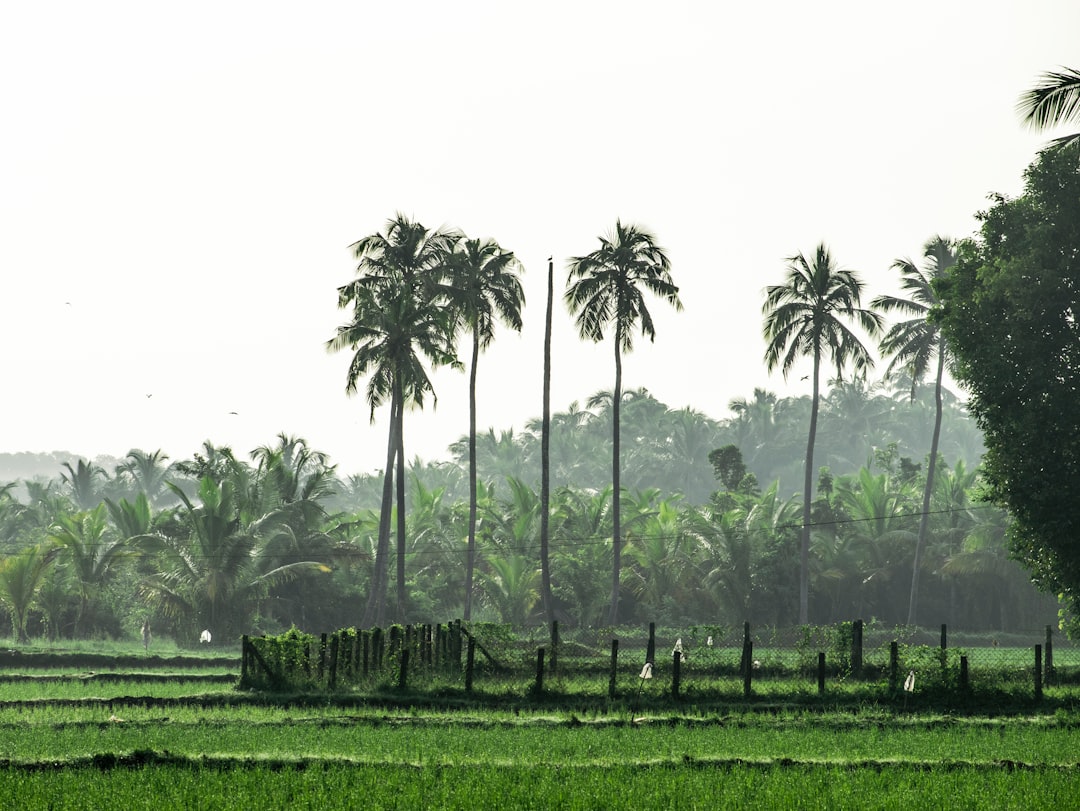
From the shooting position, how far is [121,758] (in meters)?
17.9

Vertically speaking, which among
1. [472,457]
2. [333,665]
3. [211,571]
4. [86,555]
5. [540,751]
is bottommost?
[540,751]

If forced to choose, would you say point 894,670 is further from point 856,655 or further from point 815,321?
point 815,321

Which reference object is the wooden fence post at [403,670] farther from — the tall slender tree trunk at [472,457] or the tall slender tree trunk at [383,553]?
the tall slender tree trunk at [472,457]

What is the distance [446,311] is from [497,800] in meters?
38.2

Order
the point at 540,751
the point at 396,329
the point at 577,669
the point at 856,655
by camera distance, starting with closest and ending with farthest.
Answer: the point at 540,751 < the point at 856,655 < the point at 577,669 < the point at 396,329

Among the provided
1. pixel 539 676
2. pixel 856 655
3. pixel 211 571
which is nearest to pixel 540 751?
pixel 539 676

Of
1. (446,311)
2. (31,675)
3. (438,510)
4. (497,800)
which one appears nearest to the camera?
(497,800)

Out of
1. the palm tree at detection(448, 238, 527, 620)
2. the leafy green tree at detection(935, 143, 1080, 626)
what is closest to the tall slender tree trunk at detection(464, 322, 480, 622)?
the palm tree at detection(448, 238, 527, 620)

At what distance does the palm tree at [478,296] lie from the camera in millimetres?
53875

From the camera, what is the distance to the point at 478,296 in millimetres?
55750

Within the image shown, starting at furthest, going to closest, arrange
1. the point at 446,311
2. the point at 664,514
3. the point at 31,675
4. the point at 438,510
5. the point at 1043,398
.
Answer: the point at 438,510 → the point at 664,514 → the point at 446,311 → the point at 31,675 → the point at 1043,398

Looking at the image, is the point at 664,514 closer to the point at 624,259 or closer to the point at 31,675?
the point at 624,259

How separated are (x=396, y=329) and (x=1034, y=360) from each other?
24.1 metres

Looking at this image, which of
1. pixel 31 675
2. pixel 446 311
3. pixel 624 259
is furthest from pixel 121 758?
pixel 624 259
